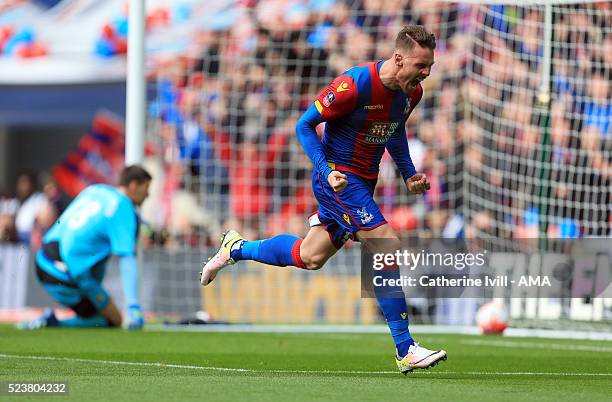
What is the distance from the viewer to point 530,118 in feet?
49.5

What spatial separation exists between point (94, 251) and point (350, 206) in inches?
206

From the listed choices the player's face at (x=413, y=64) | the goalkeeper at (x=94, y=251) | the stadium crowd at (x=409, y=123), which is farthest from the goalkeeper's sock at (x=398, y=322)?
the stadium crowd at (x=409, y=123)

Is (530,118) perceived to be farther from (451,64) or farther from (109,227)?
(109,227)

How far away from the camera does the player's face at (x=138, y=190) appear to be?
38.9 ft

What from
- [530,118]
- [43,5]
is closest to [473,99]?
[530,118]

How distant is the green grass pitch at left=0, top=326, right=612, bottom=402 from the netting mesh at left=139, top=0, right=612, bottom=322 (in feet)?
9.80

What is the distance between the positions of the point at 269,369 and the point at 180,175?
8.44 m

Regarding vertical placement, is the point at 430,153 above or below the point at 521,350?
above

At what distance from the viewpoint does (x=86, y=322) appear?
12539 millimetres

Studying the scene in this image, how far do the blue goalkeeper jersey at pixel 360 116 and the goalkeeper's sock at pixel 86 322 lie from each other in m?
5.36

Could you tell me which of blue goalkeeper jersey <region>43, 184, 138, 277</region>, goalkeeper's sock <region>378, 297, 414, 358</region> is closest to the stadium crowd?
blue goalkeeper jersey <region>43, 184, 138, 277</region>

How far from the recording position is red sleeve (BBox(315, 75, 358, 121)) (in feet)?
24.3

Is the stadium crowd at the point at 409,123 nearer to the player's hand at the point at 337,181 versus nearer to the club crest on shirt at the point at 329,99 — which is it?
the club crest on shirt at the point at 329,99

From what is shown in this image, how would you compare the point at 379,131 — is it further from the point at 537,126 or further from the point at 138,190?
the point at 537,126
